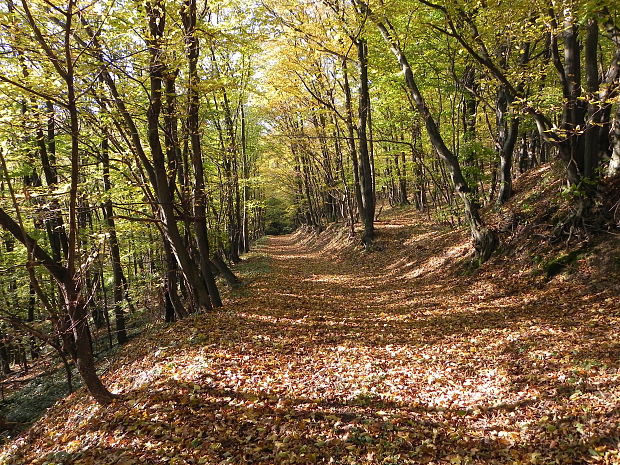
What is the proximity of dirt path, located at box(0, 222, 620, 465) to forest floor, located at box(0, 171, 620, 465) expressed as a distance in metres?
0.02

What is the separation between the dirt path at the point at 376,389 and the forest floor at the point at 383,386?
0.08 ft

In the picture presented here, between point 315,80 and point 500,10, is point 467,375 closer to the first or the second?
point 500,10

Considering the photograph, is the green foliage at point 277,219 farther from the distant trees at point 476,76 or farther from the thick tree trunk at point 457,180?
the thick tree trunk at point 457,180

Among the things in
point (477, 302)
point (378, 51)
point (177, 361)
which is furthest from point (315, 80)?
point (177, 361)

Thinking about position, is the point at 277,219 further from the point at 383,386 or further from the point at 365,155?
the point at 383,386

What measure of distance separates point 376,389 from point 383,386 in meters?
0.15

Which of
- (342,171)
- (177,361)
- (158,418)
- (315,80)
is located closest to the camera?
(158,418)

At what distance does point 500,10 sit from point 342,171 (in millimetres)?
15706

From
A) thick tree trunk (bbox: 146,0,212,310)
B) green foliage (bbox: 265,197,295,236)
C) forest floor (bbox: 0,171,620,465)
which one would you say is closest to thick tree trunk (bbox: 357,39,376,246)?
forest floor (bbox: 0,171,620,465)

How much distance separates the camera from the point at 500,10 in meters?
8.66

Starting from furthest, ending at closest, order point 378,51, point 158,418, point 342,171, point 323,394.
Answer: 1. point 342,171
2. point 378,51
3. point 323,394
4. point 158,418

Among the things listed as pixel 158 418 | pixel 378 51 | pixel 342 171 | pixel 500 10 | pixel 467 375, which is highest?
pixel 378 51

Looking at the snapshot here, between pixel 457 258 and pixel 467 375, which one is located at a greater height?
pixel 457 258

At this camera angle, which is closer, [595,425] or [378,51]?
[595,425]
